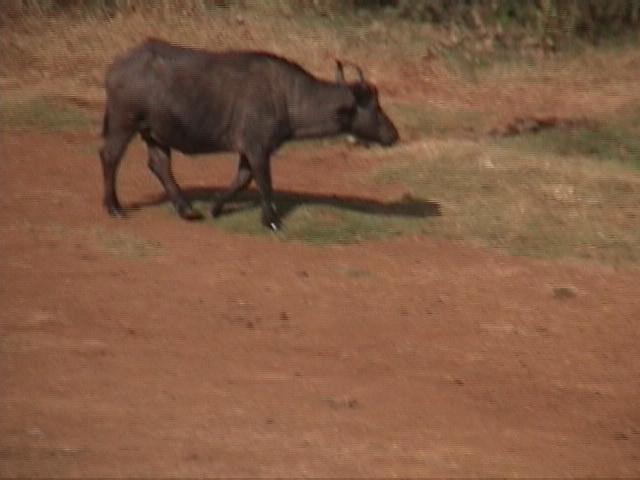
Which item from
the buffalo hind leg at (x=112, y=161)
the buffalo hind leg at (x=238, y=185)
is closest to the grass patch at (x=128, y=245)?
the buffalo hind leg at (x=112, y=161)

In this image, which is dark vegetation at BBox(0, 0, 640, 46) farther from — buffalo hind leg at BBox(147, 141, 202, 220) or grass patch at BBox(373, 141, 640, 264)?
buffalo hind leg at BBox(147, 141, 202, 220)

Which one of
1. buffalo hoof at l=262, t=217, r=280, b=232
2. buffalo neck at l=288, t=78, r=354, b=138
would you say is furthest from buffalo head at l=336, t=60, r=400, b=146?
buffalo hoof at l=262, t=217, r=280, b=232

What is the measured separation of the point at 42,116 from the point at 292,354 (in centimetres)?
715

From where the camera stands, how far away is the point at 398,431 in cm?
725

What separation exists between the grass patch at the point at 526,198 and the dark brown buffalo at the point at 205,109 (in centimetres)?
140

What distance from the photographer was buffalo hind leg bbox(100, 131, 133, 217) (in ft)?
36.8

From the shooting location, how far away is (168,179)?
37.5 feet

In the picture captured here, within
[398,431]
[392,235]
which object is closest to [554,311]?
[392,235]

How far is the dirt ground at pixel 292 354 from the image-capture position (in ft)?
22.4

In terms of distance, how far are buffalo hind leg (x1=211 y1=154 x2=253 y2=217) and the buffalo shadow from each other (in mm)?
163

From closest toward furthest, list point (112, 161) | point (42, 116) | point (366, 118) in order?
point (112, 161) → point (366, 118) → point (42, 116)

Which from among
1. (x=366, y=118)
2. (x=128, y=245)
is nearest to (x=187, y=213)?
(x=128, y=245)

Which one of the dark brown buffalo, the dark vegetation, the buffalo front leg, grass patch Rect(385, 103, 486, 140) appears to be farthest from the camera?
the dark vegetation

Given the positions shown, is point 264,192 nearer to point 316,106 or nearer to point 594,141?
point 316,106
